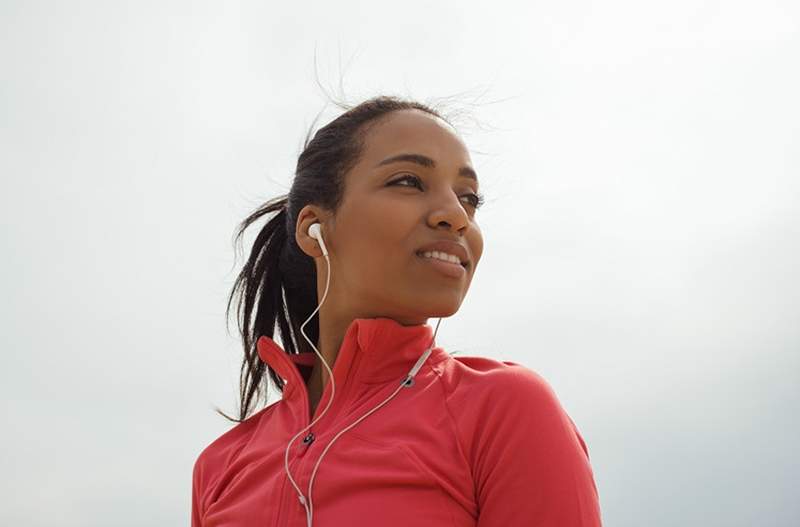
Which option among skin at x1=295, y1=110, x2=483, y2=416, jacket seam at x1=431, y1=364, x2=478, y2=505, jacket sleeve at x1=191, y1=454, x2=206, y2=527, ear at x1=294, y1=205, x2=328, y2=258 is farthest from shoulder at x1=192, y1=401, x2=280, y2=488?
jacket seam at x1=431, y1=364, x2=478, y2=505

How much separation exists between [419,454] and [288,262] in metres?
1.97

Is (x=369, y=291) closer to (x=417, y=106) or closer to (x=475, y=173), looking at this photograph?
(x=475, y=173)

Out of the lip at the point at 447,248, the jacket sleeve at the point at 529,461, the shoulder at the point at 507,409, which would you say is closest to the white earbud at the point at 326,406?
the shoulder at the point at 507,409

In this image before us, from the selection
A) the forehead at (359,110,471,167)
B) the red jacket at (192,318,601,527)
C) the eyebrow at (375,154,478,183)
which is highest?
the forehead at (359,110,471,167)

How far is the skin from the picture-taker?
349 centimetres

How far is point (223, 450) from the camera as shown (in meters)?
4.07

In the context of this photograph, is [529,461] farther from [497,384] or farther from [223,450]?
[223,450]

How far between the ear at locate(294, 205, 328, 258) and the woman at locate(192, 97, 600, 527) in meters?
0.01

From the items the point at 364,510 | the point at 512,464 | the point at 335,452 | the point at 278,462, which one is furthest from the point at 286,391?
the point at 512,464

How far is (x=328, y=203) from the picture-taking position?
3920 mm

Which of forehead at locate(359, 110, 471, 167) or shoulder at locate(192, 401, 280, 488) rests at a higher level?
forehead at locate(359, 110, 471, 167)

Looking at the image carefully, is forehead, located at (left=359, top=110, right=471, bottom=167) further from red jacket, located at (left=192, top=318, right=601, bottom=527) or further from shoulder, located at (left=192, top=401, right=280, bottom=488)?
shoulder, located at (left=192, top=401, right=280, bottom=488)

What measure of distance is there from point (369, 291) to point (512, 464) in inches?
44.0

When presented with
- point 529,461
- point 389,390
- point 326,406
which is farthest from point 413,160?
point 529,461
